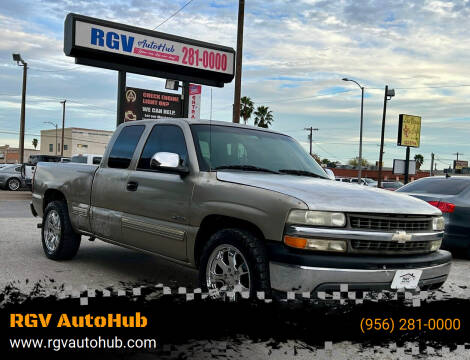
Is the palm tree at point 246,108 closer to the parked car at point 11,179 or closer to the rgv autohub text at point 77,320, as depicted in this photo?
the parked car at point 11,179

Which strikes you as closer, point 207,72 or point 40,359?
point 40,359

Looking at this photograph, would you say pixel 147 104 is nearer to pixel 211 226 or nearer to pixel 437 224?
pixel 211 226

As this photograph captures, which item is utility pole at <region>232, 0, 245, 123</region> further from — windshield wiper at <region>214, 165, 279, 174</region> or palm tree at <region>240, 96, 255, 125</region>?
palm tree at <region>240, 96, 255, 125</region>

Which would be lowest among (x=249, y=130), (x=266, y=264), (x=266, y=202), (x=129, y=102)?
(x=266, y=264)

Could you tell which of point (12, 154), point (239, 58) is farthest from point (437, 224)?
point (12, 154)

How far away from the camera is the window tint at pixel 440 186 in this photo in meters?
9.09

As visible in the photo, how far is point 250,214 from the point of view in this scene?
432cm

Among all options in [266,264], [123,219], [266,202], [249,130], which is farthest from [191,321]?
[249,130]

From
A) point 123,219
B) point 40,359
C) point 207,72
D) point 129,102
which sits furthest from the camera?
point 129,102

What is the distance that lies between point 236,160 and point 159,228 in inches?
39.7

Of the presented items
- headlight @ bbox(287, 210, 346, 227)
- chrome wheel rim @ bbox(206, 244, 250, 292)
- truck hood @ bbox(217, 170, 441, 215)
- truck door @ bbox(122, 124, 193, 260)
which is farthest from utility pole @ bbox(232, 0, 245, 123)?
headlight @ bbox(287, 210, 346, 227)

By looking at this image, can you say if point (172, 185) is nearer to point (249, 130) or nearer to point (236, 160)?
point (236, 160)

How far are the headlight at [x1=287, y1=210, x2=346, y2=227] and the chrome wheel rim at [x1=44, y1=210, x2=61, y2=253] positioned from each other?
429 centimetres

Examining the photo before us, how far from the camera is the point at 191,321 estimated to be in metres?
4.27
